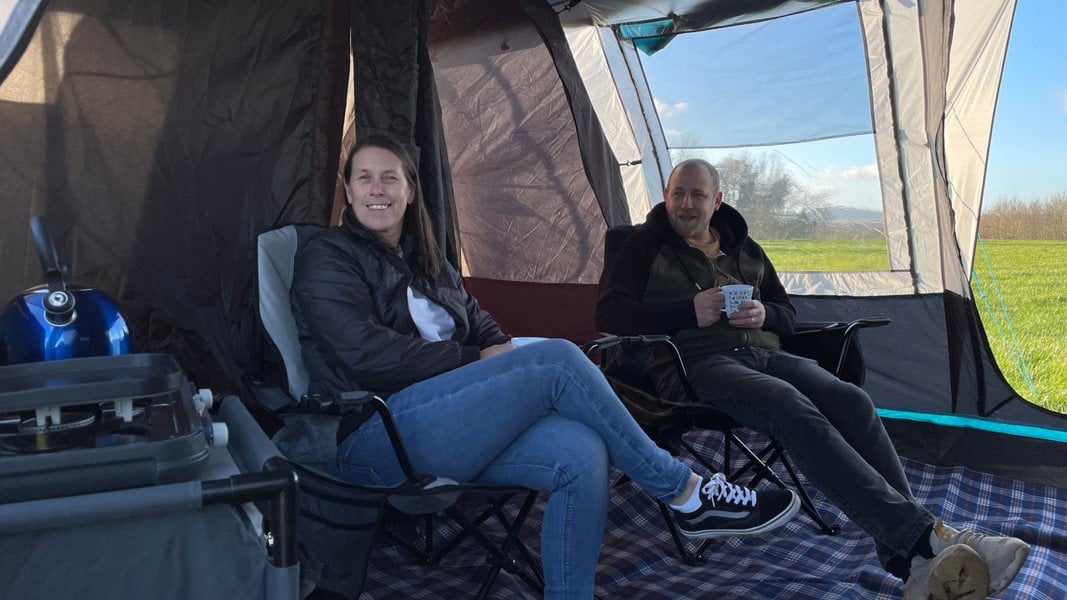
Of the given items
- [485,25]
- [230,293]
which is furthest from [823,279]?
[230,293]

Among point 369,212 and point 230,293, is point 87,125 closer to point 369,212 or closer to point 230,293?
point 230,293

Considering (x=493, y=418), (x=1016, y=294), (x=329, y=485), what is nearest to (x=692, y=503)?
(x=493, y=418)

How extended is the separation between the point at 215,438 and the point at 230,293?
140 cm

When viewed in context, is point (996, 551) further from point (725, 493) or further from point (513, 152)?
point (513, 152)

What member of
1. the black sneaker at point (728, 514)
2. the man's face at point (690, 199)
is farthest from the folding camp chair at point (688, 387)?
the black sneaker at point (728, 514)

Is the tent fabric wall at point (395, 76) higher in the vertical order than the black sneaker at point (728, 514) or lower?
higher

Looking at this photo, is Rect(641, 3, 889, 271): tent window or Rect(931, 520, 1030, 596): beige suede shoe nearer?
Rect(931, 520, 1030, 596): beige suede shoe

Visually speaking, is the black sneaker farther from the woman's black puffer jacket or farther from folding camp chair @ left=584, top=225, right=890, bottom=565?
the woman's black puffer jacket

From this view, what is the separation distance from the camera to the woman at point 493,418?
1.85m

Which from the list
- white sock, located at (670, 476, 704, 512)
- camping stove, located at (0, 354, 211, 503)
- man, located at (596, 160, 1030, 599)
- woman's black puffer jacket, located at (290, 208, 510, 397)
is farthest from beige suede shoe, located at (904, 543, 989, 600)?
camping stove, located at (0, 354, 211, 503)

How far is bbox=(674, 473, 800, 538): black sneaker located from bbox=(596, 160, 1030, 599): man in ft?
0.98

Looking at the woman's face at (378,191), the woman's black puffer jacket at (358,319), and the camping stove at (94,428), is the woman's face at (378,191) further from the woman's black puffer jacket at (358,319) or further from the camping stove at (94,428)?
the camping stove at (94,428)

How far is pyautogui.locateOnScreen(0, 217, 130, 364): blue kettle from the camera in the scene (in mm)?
1528

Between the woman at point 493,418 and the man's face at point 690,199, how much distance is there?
1.07 metres
